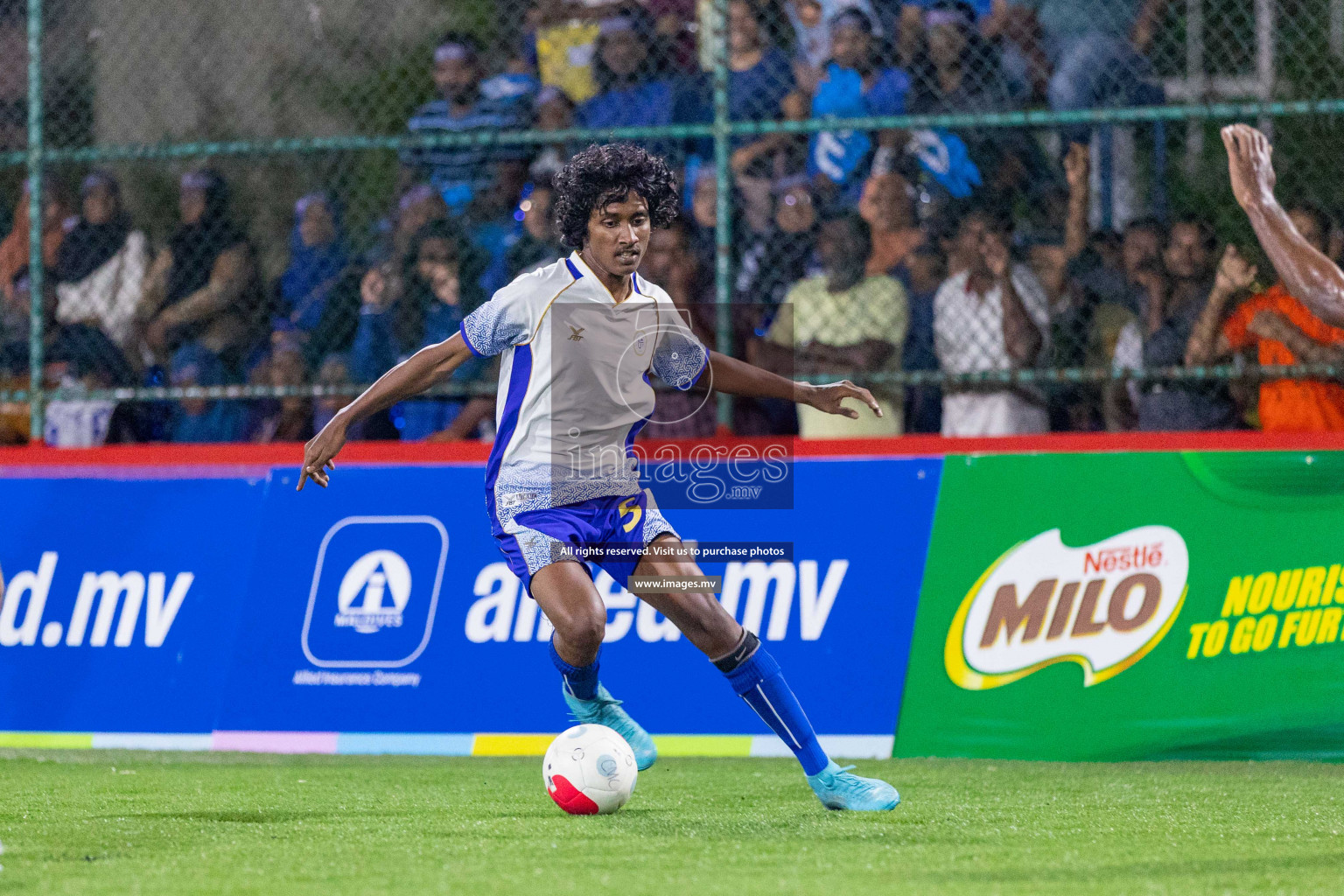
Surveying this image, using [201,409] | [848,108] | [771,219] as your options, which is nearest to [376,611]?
[201,409]

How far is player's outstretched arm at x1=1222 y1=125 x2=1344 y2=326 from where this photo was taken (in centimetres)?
458

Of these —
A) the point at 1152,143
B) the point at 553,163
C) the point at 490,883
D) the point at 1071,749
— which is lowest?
the point at 1071,749

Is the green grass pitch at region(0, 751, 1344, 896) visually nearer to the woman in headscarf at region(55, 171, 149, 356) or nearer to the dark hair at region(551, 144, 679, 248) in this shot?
the dark hair at region(551, 144, 679, 248)

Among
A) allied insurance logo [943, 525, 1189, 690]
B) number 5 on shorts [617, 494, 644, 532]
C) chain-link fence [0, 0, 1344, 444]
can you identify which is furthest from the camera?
chain-link fence [0, 0, 1344, 444]

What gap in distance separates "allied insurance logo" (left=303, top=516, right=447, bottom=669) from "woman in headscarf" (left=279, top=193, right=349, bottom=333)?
1.51 m

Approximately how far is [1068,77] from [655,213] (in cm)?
313

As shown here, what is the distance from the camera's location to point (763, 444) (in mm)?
7543

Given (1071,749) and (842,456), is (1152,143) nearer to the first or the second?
(842,456)

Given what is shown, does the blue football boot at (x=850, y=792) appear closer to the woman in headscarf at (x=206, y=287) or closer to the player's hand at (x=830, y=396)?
the player's hand at (x=830, y=396)

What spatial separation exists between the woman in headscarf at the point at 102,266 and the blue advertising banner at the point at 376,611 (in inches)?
45.1

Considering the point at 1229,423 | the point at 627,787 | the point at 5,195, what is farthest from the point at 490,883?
the point at 5,195

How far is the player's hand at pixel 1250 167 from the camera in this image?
15.1 feet

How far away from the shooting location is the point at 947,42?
811cm

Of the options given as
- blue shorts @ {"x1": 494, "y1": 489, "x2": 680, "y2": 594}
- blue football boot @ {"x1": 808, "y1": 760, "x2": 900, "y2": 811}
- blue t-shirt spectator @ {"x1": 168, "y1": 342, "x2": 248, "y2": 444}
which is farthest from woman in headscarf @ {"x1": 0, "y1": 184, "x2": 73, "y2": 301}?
blue football boot @ {"x1": 808, "y1": 760, "x2": 900, "y2": 811}
